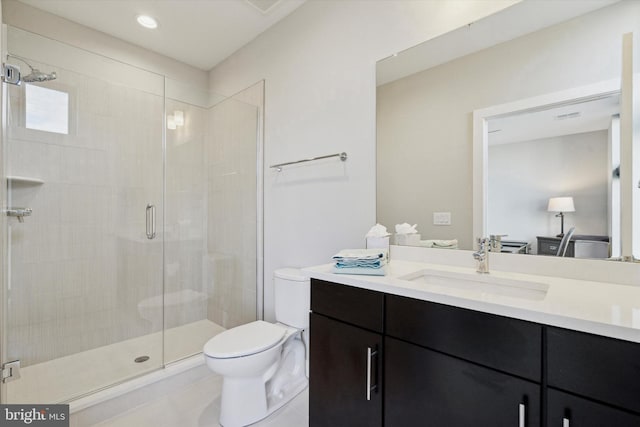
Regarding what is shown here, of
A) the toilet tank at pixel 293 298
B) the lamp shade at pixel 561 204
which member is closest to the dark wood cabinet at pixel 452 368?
the toilet tank at pixel 293 298

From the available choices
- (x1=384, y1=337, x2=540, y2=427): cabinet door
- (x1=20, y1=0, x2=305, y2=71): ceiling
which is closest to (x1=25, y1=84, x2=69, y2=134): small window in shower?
(x1=20, y1=0, x2=305, y2=71): ceiling

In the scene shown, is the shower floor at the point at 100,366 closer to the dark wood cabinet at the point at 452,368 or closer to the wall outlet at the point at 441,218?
the dark wood cabinet at the point at 452,368

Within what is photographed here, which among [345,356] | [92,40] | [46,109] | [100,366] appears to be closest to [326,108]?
[345,356]

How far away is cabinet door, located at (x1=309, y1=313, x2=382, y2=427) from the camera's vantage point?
1.06 metres

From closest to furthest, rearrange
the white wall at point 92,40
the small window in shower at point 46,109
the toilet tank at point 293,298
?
the toilet tank at point 293,298
the small window in shower at point 46,109
the white wall at point 92,40

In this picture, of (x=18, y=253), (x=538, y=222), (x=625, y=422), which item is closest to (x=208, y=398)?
(x=18, y=253)

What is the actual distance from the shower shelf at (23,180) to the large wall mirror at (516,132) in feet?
7.18

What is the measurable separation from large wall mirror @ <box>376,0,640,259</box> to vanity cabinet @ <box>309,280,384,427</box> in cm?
60

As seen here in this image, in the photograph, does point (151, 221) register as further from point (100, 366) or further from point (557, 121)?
point (557, 121)

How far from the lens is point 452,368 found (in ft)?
2.86

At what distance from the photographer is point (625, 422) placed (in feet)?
2.08

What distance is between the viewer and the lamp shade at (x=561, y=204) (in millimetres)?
1119

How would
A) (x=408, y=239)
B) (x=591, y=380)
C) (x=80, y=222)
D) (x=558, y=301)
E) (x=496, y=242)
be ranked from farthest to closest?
1. (x=80, y=222)
2. (x=408, y=239)
3. (x=496, y=242)
4. (x=558, y=301)
5. (x=591, y=380)

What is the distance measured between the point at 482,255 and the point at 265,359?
1.19 m
